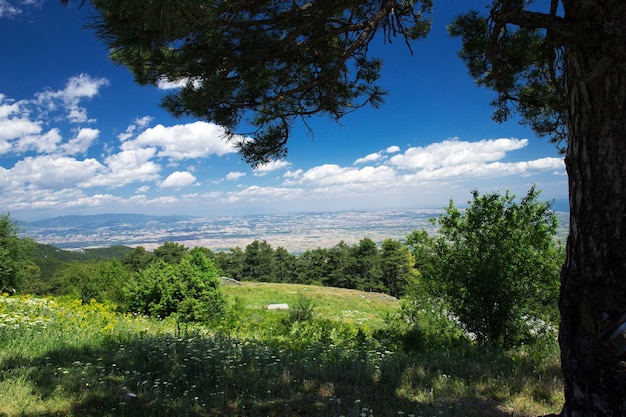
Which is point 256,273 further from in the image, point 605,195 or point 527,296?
point 605,195

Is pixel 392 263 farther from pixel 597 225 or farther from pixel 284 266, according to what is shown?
pixel 597 225

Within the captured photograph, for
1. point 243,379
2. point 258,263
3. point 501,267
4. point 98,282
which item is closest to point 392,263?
point 258,263

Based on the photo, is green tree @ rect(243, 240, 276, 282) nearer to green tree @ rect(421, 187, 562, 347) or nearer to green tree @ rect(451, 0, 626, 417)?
green tree @ rect(421, 187, 562, 347)

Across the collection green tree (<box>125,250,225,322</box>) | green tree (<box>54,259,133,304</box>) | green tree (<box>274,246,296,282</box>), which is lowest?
green tree (<box>274,246,296,282</box>)

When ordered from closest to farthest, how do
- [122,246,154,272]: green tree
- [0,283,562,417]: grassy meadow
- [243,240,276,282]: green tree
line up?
1. [0,283,562,417]: grassy meadow
2. [122,246,154,272]: green tree
3. [243,240,276,282]: green tree

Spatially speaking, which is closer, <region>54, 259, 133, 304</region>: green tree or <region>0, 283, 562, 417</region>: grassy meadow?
<region>0, 283, 562, 417</region>: grassy meadow

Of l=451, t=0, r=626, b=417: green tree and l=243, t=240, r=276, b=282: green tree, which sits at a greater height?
l=451, t=0, r=626, b=417: green tree

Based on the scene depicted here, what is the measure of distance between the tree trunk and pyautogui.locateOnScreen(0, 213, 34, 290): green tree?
38947 millimetres

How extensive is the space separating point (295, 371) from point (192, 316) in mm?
7921

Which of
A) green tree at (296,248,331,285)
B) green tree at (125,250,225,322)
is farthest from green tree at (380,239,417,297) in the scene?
green tree at (125,250,225,322)

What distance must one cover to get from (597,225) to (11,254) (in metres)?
40.5

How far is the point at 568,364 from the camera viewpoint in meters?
2.64

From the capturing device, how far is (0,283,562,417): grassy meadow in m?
3.72

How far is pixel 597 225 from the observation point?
2.51 meters
